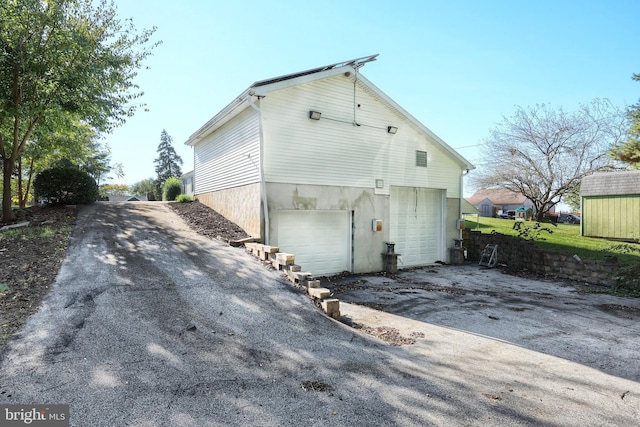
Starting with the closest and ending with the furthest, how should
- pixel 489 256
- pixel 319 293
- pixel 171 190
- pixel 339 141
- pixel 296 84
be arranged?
1. pixel 319 293
2. pixel 296 84
3. pixel 339 141
4. pixel 489 256
5. pixel 171 190

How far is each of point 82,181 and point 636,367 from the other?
15680 mm

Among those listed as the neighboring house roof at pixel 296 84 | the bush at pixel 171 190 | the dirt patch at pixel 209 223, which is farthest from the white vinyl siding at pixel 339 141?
the bush at pixel 171 190

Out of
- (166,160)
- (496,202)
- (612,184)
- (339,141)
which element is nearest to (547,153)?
(612,184)

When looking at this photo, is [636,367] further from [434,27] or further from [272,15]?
[272,15]

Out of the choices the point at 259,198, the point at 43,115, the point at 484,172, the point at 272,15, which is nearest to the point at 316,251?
the point at 259,198

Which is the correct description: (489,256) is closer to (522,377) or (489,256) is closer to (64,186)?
(522,377)

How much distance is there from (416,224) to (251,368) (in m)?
9.69

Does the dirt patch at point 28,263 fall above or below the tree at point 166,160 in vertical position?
below

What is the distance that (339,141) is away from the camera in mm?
10016

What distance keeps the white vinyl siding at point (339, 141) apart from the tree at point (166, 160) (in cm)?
4306

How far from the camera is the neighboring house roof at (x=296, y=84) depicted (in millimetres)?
8414

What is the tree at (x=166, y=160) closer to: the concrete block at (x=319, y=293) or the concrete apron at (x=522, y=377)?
the concrete block at (x=319, y=293)

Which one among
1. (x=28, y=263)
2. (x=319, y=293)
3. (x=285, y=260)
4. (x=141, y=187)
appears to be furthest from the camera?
(x=141, y=187)

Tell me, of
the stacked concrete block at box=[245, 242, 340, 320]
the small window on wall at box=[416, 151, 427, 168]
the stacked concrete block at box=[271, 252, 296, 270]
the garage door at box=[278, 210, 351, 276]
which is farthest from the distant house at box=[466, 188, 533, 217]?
the stacked concrete block at box=[271, 252, 296, 270]
